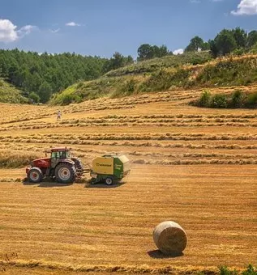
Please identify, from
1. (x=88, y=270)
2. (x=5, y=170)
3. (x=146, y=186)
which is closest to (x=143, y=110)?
(x=5, y=170)

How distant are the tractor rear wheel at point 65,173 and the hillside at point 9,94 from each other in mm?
104849

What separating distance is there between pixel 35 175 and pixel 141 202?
739 cm

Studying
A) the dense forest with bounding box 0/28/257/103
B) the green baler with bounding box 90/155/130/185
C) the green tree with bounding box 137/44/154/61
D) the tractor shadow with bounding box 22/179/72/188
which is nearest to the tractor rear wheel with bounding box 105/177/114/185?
the green baler with bounding box 90/155/130/185

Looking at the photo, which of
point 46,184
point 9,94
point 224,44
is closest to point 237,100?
point 46,184

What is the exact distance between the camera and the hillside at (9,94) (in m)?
130

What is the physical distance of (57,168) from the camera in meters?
26.8

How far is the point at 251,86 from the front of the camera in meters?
52.2

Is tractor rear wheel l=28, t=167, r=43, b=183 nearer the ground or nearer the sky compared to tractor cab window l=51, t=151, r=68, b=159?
nearer the ground

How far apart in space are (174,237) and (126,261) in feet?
5.62

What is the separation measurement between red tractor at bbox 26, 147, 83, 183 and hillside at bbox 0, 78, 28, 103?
341ft

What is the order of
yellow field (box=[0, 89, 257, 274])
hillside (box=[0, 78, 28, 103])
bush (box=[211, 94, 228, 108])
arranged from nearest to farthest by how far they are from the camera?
yellow field (box=[0, 89, 257, 274]) < bush (box=[211, 94, 228, 108]) < hillside (box=[0, 78, 28, 103])

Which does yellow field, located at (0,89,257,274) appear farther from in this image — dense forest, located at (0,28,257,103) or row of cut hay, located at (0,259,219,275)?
dense forest, located at (0,28,257,103)

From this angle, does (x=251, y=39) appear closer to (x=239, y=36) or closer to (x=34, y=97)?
(x=239, y=36)

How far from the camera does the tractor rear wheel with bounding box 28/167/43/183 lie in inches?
1058
